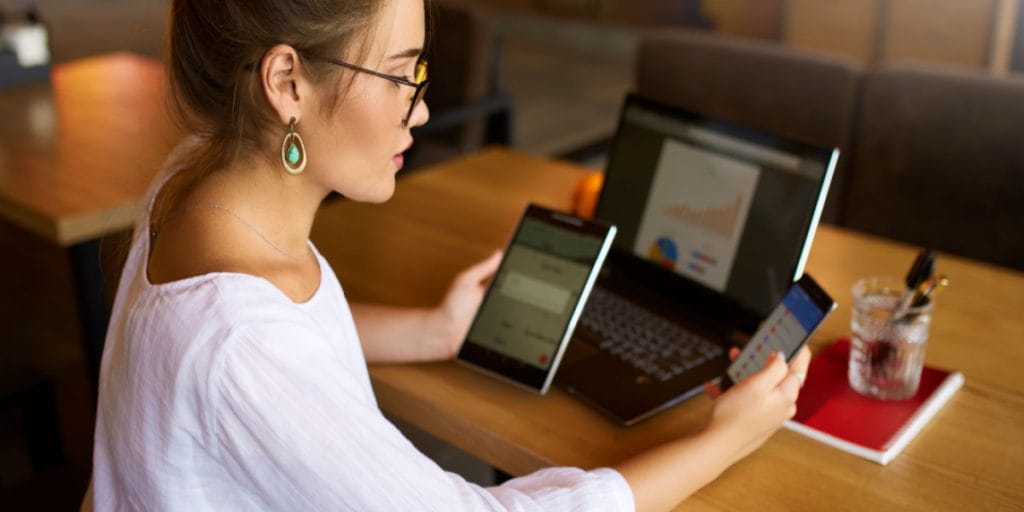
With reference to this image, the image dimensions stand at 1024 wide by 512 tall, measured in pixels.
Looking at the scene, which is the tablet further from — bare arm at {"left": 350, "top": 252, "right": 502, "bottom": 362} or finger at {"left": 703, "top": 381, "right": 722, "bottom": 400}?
finger at {"left": 703, "top": 381, "right": 722, "bottom": 400}

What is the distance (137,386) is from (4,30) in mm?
2048

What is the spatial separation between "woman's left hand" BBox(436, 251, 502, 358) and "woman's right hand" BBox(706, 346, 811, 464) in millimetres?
357

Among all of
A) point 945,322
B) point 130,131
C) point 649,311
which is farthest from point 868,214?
point 130,131

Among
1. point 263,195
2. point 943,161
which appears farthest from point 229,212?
point 943,161

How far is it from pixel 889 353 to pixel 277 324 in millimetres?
726

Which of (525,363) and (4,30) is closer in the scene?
(525,363)

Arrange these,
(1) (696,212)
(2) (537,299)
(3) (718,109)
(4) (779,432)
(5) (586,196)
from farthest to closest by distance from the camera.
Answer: (3) (718,109)
(5) (586,196)
(1) (696,212)
(2) (537,299)
(4) (779,432)

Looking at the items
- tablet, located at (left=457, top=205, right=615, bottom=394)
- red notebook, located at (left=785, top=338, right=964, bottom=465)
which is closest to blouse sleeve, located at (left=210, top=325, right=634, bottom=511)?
tablet, located at (left=457, top=205, right=615, bottom=394)

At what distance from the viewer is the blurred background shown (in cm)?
205

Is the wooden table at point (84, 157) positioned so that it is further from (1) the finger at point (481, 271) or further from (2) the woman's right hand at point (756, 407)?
(2) the woman's right hand at point (756, 407)

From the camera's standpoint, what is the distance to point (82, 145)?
225 cm

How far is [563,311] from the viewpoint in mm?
1288

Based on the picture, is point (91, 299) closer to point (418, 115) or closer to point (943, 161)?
point (418, 115)

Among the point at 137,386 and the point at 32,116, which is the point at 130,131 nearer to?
the point at 32,116
